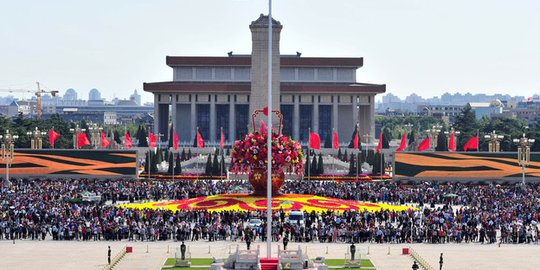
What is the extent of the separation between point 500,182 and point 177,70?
89442mm

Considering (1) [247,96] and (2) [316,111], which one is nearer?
(1) [247,96]

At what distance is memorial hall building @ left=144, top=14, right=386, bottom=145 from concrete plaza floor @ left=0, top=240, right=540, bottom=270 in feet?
335

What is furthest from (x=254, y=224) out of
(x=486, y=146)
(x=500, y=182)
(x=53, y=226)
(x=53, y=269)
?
(x=486, y=146)

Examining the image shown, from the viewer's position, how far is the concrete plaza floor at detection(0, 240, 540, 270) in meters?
39.7

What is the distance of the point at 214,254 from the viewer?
42.9 meters

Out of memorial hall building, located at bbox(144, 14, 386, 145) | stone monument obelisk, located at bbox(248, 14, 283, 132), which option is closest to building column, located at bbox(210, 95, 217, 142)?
memorial hall building, located at bbox(144, 14, 386, 145)

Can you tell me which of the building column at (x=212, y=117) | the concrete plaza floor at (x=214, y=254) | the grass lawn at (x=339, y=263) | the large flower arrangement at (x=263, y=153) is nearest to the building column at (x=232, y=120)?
the building column at (x=212, y=117)

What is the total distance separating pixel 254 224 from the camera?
163 feet

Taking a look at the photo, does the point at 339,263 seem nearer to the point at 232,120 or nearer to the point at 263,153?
the point at 263,153

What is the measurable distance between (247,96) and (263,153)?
96.1 meters

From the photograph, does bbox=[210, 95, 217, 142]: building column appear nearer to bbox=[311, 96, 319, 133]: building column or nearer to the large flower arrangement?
bbox=[311, 96, 319, 133]: building column

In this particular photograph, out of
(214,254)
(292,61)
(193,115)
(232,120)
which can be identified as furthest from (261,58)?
(214,254)

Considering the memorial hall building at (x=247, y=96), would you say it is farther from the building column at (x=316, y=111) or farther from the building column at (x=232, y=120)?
the building column at (x=316, y=111)

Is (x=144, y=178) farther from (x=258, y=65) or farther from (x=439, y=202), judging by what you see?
(x=258, y=65)
